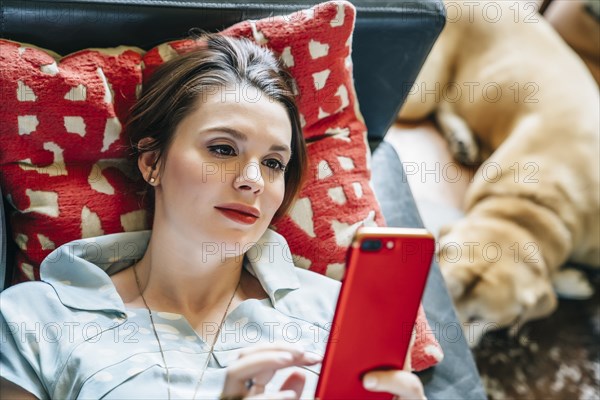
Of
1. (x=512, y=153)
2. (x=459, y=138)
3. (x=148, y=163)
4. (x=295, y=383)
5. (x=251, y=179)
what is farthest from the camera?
(x=459, y=138)

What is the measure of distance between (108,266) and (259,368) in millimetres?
449

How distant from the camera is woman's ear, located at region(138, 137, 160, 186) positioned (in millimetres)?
1075

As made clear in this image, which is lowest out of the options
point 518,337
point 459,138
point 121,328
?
point 518,337

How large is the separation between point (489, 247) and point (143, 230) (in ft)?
2.91

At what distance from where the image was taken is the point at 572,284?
1805 mm

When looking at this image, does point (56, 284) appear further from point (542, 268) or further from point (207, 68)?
point (542, 268)

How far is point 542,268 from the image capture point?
165cm

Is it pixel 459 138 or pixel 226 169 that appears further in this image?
pixel 459 138

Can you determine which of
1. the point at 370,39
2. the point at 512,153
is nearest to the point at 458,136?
the point at 512,153

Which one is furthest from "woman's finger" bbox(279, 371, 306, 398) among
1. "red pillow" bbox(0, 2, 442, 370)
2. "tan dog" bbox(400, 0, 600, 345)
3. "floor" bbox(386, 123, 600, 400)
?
"floor" bbox(386, 123, 600, 400)

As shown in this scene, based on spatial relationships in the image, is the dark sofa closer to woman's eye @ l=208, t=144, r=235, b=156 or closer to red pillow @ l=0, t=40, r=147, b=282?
red pillow @ l=0, t=40, r=147, b=282

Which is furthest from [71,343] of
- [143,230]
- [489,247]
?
[489,247]

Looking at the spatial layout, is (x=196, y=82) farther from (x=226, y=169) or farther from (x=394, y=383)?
(x=394, y=383)

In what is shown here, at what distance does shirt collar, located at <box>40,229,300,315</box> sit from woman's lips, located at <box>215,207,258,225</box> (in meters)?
0.15
